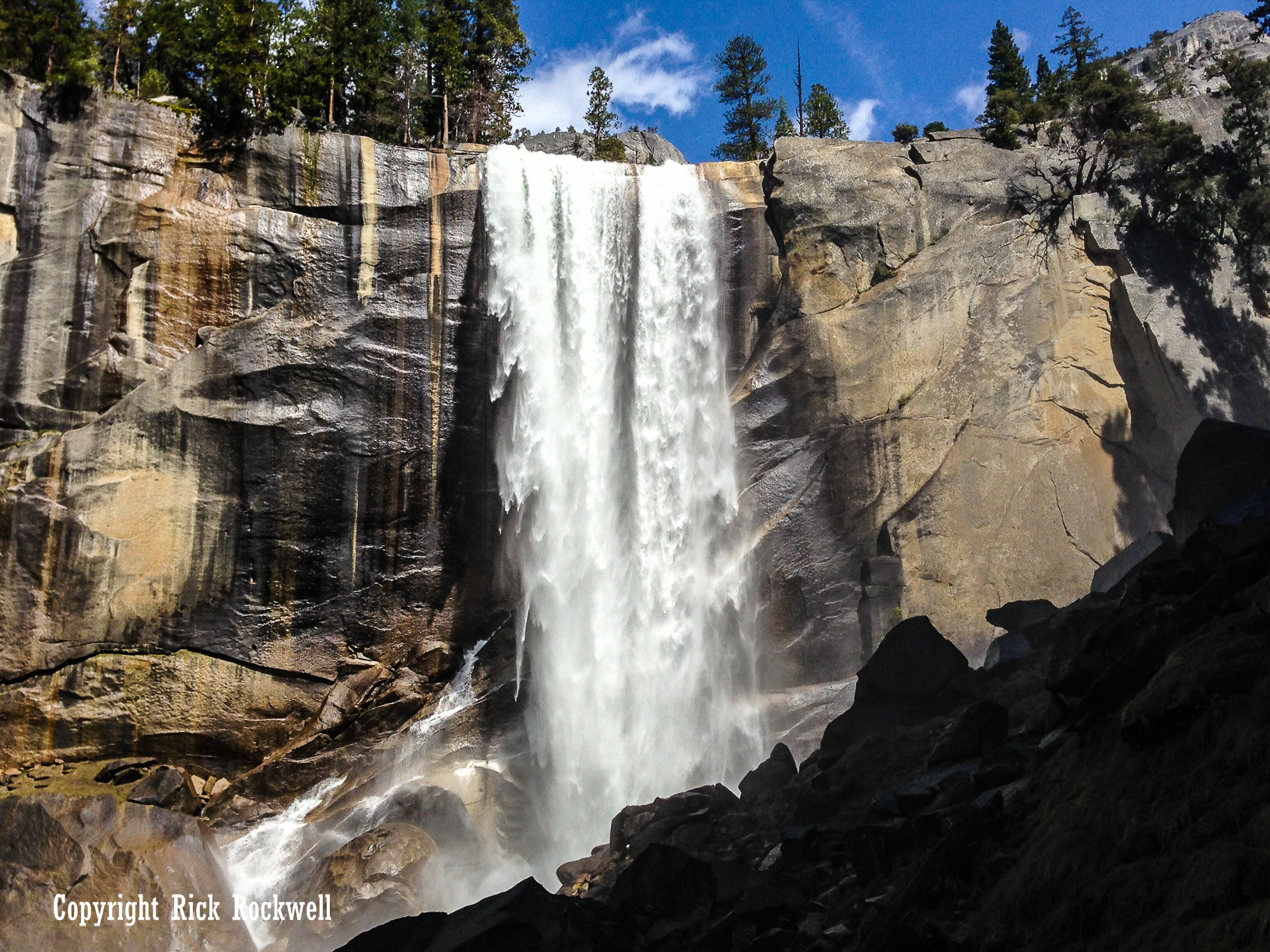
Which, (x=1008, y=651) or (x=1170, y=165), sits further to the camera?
(x=1170, y=165)

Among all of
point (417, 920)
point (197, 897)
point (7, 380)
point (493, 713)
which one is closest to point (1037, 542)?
point (493, 713)

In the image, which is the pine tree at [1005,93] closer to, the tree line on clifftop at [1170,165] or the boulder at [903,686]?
the tree line on clifftop at [1170,165]

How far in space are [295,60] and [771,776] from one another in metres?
28.5

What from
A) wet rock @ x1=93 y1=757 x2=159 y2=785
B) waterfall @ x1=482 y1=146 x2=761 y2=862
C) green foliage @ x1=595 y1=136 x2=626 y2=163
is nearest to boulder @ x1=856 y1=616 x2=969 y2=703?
waterfall @ x1=482 y1=146 x2=761 y2=862

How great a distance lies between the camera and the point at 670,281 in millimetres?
26875

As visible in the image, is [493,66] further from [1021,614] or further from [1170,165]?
[1021,614]

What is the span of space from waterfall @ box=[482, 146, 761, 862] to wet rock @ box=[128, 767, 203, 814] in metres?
7.63

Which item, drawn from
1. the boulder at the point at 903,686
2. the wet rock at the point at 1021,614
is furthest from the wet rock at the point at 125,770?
the wet rock at the point at 1021,614

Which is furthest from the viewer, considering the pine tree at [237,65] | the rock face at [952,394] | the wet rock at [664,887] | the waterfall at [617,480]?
the pine tree at [237,65]

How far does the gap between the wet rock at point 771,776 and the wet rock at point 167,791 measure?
39.7ft

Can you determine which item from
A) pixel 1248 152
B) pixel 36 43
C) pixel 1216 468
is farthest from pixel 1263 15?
pixel 36 43

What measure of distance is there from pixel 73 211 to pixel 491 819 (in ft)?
58.2

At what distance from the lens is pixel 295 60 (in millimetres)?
33312

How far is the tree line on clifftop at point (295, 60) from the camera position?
28.5 meters
